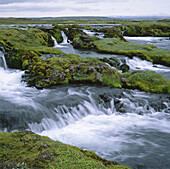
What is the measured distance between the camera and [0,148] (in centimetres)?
450

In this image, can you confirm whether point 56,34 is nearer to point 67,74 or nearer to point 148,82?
point 67,74

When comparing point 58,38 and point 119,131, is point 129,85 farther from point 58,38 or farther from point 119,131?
point 58,38

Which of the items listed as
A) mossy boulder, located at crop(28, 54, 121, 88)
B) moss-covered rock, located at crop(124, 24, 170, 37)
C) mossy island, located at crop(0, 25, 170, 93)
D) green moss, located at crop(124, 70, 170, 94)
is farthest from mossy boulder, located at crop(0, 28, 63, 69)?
moss-covered rock, located at crop(124, 24, 170, 37)

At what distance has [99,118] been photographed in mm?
10859

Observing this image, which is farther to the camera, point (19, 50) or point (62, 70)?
point (19, 50)

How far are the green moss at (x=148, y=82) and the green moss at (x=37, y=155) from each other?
32.8 feet

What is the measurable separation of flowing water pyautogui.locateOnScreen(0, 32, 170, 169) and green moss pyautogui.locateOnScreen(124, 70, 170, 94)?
800mm

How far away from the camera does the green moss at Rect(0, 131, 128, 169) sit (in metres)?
4.01

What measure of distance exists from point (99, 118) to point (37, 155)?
689 cm

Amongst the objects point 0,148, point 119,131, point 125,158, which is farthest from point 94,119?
point 0,148

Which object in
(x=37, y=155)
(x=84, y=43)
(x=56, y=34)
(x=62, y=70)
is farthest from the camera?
(x=56, y=34)

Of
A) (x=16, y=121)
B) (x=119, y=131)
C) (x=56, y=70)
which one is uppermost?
(x=56, y=70)

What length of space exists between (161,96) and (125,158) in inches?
288

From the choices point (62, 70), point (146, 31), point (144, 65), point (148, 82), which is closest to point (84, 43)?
point (144, 65)
